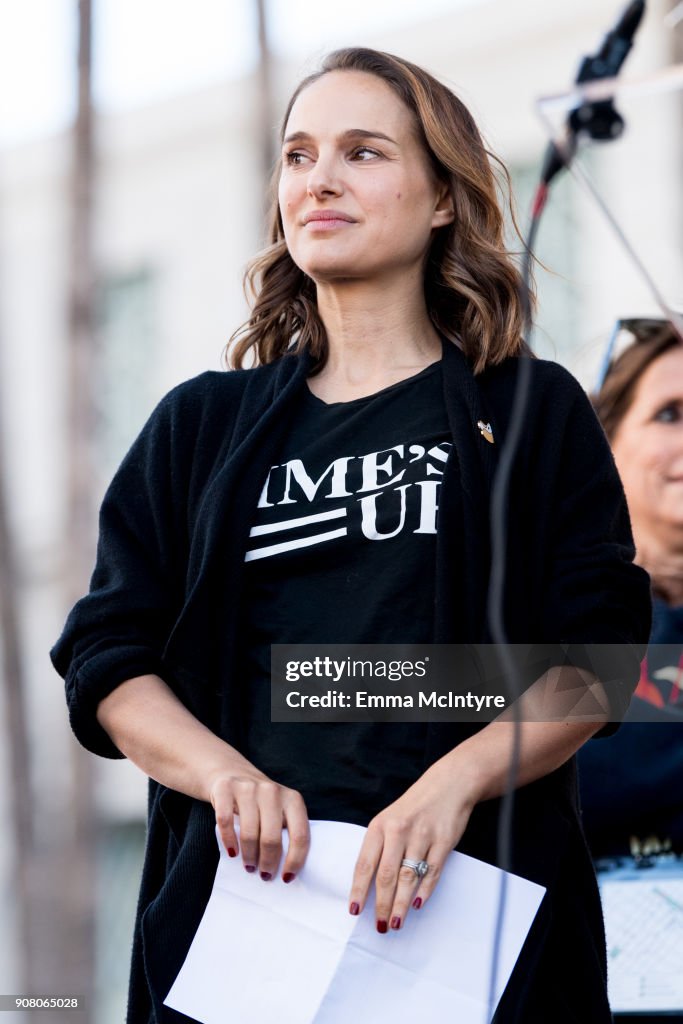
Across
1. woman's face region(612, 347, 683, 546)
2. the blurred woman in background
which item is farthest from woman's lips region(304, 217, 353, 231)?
woman's face region(612, 347, 683, 546)

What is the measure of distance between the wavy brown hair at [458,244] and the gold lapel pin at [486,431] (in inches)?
5.5

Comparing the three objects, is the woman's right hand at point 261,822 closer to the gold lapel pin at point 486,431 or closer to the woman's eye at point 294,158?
the gold lapel pin at point 486,431

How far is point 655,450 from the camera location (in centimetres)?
281

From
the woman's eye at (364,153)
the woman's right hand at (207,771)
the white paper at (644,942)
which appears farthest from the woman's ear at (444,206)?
the white paper at (644,942)

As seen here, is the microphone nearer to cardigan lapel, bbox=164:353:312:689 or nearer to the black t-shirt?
the black t-shirt

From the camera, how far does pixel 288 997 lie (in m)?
1.61

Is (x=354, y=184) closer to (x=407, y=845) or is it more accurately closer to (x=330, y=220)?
(x=330, y=220)

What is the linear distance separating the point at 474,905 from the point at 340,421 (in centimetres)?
64

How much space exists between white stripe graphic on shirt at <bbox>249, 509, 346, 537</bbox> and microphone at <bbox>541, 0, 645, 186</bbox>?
47cm

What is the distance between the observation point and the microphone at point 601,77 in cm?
155

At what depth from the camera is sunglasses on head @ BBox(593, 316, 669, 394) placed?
2.91 m

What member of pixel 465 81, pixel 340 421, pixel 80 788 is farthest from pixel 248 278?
pixel 465 81

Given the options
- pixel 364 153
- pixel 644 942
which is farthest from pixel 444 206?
pixel 644 942

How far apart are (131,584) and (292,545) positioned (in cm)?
21
